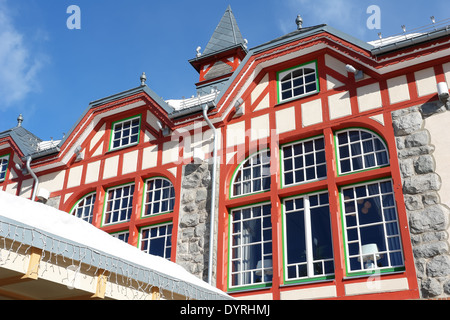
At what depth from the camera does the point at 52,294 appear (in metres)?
5.33

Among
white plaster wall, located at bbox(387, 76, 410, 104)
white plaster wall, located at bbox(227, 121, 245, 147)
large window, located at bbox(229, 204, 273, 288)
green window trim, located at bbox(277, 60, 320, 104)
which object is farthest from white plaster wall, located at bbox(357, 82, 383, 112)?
large window, located at bbox(229, 204, 273, 288)

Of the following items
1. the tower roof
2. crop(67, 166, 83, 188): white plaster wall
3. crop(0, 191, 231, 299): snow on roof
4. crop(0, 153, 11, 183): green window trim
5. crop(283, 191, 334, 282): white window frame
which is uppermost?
the tower roof

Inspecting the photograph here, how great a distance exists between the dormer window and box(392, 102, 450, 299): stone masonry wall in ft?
7.20

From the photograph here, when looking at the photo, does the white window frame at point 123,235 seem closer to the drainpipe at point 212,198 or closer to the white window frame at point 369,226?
the drainpipe at point 212,198

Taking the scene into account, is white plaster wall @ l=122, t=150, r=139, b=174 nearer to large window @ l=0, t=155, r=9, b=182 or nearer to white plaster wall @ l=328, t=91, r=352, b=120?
large window @ l=0, t=155, r=9, b=182

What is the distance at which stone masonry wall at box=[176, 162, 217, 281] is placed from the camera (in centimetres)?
1112

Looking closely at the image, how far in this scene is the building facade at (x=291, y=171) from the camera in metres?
9.49

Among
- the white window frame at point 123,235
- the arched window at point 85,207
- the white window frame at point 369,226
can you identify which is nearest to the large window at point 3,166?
the arched window at point 85,207

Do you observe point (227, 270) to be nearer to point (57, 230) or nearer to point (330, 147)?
point (330, 147)

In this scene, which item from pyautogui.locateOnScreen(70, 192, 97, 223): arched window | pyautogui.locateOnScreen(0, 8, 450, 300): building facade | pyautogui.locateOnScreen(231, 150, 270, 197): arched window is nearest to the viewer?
pyautogui.locateOnScreen(0, 8, 450, 300): building facade

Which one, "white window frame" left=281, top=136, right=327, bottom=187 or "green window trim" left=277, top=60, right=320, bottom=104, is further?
"green window trim" left=277, top=60, right=320, bottom=104

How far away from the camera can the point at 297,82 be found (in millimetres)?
12242
